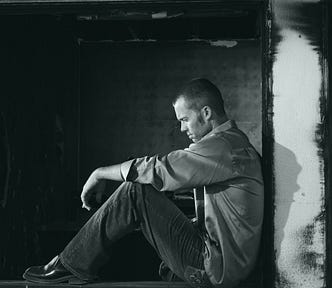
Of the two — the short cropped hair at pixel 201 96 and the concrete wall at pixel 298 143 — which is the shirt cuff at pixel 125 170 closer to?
the short cropped hair at pixel 201 96

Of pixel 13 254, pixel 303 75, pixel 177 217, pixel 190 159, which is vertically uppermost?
pixel 303 75

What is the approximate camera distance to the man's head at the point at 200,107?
402 centimetres

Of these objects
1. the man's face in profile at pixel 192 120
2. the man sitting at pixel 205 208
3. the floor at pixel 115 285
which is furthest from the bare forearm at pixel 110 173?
the floor at pixel 115 285

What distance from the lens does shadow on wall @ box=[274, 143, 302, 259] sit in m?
4.12

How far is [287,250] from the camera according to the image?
4121 mm

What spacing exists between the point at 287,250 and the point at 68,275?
4.29 feet

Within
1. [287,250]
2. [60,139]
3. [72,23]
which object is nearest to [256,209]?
[287,250]

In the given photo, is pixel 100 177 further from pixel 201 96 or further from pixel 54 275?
pixel 201 96

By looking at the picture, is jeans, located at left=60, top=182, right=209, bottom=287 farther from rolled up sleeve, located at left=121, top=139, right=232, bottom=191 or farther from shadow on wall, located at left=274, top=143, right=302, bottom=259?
shadow on wall, located at left=274, top=143, right=302, bottom=259

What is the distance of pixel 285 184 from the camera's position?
4.14 m

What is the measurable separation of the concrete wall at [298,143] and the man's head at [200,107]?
1.28 ft

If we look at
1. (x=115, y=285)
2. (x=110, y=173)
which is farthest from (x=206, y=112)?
(x=115, y=285)

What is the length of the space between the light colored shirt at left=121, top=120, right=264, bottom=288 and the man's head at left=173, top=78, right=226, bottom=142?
2.6 inches

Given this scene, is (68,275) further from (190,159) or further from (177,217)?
(190,159)
